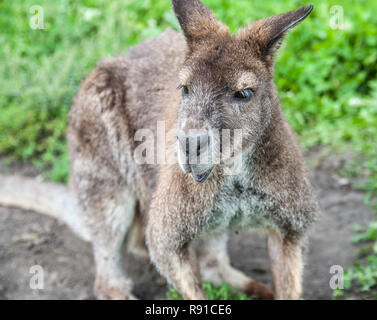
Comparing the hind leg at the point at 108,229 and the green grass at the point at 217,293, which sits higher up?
the hind leg at the point at 108,229

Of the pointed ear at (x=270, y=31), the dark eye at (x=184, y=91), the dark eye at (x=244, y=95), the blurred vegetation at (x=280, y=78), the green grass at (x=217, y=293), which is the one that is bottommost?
the green grass at (x=217, y=293)

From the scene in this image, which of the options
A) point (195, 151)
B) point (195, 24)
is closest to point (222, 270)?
point (195, 151)

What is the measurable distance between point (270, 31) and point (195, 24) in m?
0.50

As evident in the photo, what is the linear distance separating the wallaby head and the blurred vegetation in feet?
8.75

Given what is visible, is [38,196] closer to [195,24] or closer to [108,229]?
[108,229]

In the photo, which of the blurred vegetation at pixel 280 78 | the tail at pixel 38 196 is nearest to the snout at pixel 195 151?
the tail at pixel 38 196

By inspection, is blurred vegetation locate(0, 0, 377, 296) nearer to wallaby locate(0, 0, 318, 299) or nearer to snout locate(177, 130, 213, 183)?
wallaby locate(0, 0, 318, 299)

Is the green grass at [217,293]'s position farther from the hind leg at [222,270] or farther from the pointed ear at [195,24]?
the pointed ear at [195,24]

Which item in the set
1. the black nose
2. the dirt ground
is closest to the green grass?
the dirt ground

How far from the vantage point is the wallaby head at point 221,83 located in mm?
3055

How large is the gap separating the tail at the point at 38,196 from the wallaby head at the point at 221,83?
2.43m

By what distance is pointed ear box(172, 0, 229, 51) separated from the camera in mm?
3475

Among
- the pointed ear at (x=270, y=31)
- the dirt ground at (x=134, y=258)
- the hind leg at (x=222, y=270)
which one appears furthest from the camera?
the dirt ground at (x=134, y=258)
